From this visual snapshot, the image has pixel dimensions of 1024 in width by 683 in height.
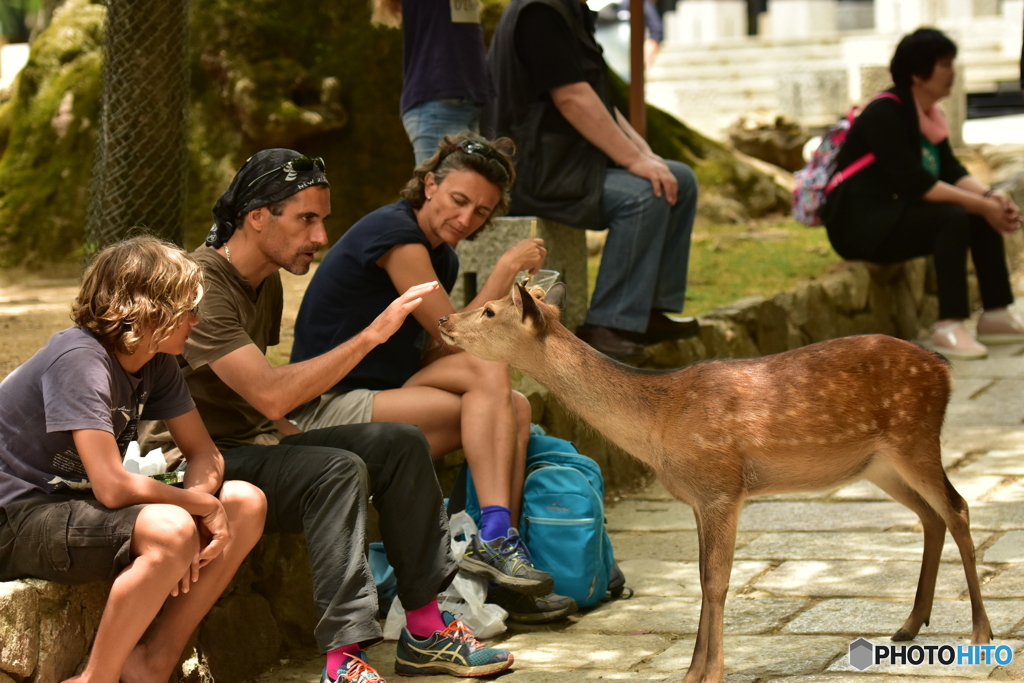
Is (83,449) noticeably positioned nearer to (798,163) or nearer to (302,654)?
(302,654)

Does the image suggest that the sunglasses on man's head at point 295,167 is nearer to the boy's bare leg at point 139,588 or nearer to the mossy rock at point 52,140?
the boy's bare leg at point 139,588

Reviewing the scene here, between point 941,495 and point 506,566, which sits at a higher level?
point 941,495

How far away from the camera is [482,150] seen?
4.43m

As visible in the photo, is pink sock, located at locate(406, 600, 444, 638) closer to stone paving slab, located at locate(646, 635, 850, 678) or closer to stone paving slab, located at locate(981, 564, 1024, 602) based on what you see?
stone paving slab, located at locate(646, 635, 850, 678)

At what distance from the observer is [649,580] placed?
15.8ft

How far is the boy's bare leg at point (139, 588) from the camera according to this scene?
10.5ft

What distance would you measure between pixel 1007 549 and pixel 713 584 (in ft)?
5.27

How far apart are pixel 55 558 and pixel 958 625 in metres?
2.77

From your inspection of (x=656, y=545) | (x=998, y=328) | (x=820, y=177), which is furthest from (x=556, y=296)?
(x=998, y=328)

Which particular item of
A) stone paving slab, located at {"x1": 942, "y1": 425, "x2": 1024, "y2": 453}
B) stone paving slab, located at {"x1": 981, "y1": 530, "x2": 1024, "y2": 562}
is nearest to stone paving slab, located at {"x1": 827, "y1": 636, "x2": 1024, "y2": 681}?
stone paving slab, located at {"x1": 981, "y1": 530, "x2": 1024, "y2": 562}

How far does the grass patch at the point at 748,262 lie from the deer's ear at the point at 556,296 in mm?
3326

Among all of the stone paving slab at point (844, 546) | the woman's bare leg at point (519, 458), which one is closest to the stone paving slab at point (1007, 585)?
the stone paving slab at point (844, 546)

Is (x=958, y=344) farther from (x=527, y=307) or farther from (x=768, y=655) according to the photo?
(x=527, y=307)

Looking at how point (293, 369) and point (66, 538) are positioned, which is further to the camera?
point (293, 369)
